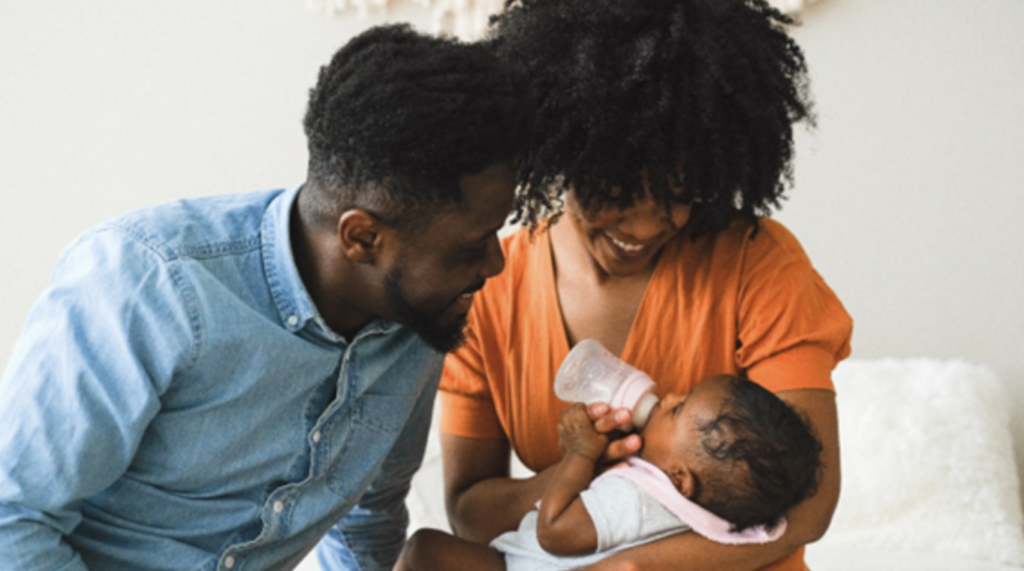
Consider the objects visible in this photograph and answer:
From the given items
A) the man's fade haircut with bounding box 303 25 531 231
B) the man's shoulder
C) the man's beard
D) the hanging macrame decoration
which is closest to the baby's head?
the man's beard

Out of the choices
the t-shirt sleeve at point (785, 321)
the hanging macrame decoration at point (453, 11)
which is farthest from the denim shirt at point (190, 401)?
the hanging macrame decoration at point (453, 11)

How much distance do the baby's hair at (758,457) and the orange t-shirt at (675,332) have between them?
58mm

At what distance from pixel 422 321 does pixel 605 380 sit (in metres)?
0.31

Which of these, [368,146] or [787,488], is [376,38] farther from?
[787,488]

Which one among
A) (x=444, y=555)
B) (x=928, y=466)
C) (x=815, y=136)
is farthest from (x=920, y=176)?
(x=444, y=555)

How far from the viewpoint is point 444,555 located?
4.40 ft

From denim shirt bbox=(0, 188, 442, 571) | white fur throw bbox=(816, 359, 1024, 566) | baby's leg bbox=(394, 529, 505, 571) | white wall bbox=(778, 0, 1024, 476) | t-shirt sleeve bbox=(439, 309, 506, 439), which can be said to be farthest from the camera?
white wall bbox=(778, 0, 1024, 476)

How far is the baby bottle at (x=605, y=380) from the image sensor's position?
1354mm

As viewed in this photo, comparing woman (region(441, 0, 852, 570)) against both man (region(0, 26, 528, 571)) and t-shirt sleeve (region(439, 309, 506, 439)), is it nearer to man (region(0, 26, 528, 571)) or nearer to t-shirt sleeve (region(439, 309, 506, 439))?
t-shirt sleeve (region(439, 309, 506, 439))

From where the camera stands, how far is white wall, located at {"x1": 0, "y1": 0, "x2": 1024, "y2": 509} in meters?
2.04

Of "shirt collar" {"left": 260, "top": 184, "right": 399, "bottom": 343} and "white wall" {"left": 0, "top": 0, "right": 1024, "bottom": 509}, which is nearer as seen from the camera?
"shirt collar" {"left": 260, "top": 184, "right": 399, "bottom": 343}

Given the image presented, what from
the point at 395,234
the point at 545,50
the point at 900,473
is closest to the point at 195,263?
the point at 395,234

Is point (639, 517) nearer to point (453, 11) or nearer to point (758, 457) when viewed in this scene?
point (758, 457)

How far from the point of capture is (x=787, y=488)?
4.06 ft
